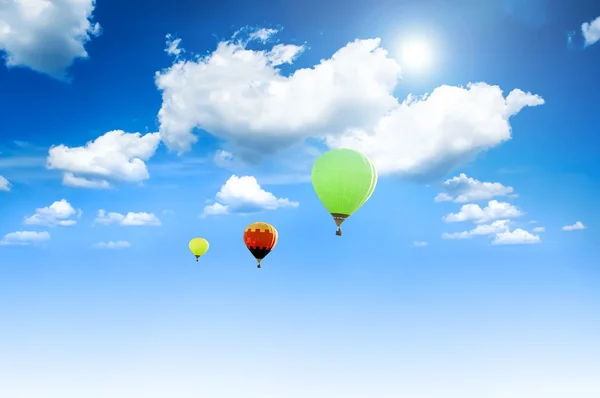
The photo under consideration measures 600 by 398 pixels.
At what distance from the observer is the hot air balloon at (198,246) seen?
3194 inches

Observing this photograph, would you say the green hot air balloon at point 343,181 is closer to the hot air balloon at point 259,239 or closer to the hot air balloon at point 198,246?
the hot air balloon at point 259,239

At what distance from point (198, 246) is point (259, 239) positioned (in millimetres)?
20510

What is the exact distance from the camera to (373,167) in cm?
5394

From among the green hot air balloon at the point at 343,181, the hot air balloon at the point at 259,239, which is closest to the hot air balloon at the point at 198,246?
the hot air balloon at the point at 259,239

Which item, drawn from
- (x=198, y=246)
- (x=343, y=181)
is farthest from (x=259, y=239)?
(x=198, y=246)

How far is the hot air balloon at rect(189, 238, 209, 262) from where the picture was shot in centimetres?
8112

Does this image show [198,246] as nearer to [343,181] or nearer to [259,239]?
[259,239]

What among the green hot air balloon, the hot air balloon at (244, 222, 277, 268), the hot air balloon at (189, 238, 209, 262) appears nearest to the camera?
the green hot air balloon

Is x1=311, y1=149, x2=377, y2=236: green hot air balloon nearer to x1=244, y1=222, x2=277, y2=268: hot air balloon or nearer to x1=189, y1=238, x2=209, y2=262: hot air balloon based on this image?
x1=244, y1=222, x2=277, y2=268: hot air balloon

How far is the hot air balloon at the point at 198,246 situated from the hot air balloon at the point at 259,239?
18.9 m

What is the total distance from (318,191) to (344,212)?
Result: 346cm

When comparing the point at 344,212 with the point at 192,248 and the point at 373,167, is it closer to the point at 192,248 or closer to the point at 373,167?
the point at 373,167

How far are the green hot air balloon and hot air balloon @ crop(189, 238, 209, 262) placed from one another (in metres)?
33.2

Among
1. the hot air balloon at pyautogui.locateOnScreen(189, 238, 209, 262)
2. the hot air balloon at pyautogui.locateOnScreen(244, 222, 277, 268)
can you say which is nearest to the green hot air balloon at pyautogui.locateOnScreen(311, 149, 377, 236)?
the hot air balloon at pyautogui.locateOnScreen(244, 222, 277, 268)
